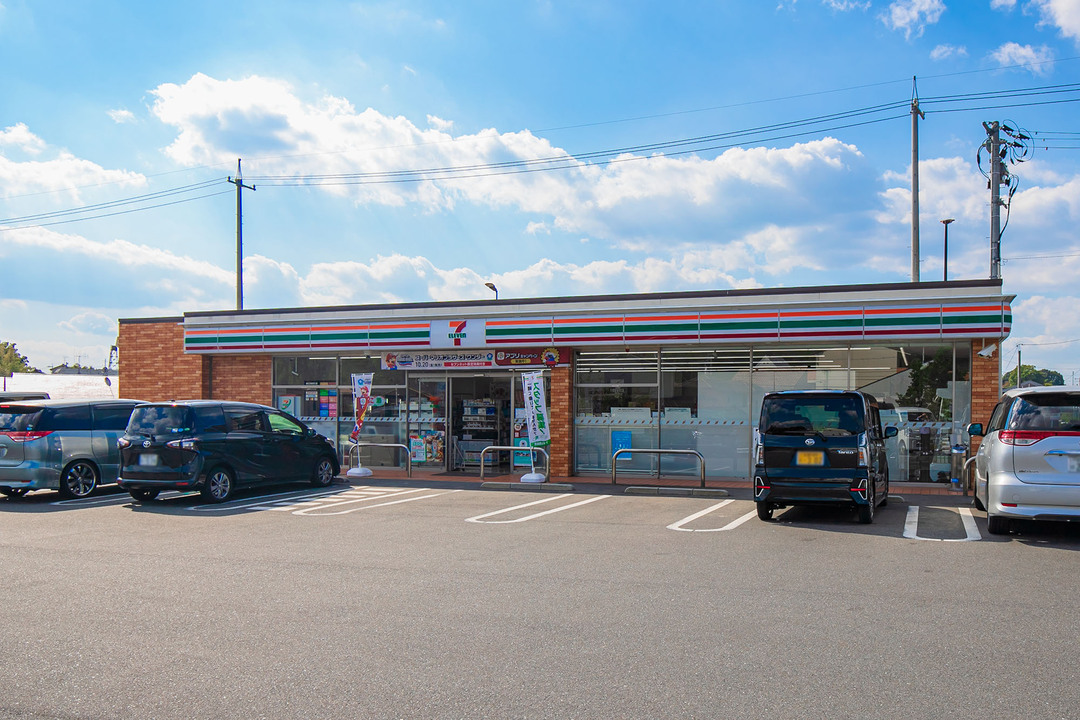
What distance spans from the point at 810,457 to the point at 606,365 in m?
7.54

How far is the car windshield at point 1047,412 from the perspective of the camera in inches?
365

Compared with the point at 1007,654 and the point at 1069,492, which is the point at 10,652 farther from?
the point at 1069,492

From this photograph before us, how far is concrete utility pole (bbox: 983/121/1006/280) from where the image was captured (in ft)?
67.3

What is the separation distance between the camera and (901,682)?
4.66m

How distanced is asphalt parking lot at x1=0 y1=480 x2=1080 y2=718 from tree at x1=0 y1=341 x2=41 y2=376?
8065cm

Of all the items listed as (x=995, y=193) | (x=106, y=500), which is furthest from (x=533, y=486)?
(x=995, y=193)

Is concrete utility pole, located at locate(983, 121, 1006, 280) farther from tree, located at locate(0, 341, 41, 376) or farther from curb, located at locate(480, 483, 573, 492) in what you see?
tree, located at locate(0, 341, 41, 376)

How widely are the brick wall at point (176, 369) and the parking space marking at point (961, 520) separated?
1490cm

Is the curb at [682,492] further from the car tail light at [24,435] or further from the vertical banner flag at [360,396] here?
the car tail light at [24,435]

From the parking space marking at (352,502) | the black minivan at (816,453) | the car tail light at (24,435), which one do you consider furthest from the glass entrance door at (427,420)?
the black minivan at (816,453)

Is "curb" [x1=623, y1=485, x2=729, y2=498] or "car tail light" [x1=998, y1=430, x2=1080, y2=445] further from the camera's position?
"curb" [x1=623, y1=485, x2=729, y2=498]

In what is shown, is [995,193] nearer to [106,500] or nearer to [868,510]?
[868,510]

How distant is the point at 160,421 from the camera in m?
13.1

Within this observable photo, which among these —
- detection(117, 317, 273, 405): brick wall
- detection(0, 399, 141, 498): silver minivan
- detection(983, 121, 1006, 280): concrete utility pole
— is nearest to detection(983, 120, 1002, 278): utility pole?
detection(983, 121, 1006, 280): concrete utility pole
